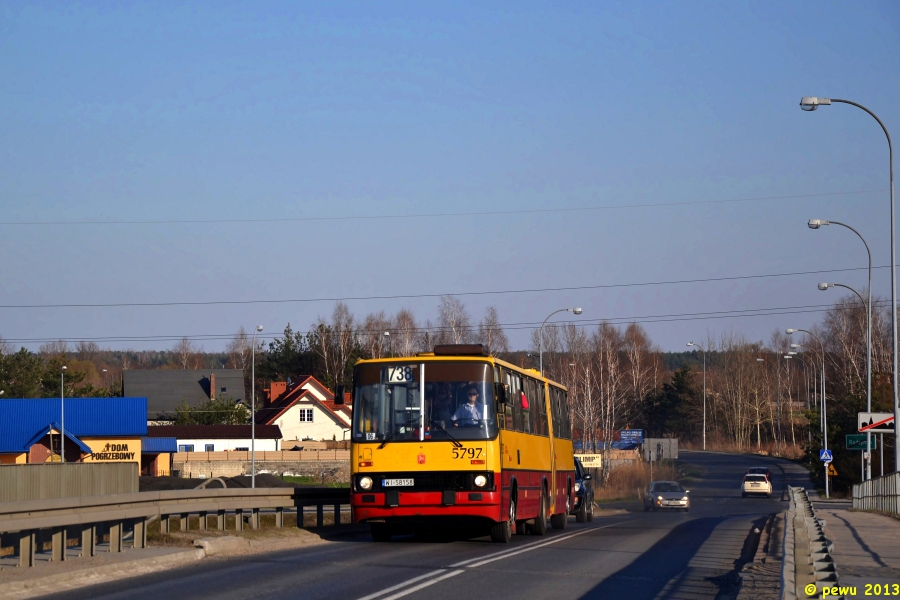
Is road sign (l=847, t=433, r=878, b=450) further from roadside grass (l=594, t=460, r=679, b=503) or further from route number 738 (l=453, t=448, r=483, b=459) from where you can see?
route number 738 (l=453, t=448, r=483, b=459)

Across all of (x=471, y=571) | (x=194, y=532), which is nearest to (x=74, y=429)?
(x=194, y=532)

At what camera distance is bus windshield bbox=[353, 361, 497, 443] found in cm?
1659

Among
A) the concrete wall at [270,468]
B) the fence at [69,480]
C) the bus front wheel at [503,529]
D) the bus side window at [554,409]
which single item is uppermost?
the bus side window at [554,409]

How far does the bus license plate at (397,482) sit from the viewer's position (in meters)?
16.5

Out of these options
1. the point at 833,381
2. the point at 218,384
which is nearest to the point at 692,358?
the point at 833,381

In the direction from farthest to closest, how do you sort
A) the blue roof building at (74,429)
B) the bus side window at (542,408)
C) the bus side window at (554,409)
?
the blue roof building at (74,429) < the bus side window at (554,409) < the bus side window at (542,408)

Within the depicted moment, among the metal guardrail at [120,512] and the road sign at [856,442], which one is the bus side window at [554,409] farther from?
the road sign at [856,442]

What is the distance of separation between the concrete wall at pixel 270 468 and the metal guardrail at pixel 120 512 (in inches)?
1962

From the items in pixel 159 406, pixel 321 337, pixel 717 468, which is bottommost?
pixel 717 468

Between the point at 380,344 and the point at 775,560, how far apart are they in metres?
95.5

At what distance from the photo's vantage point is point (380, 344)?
108375 mm

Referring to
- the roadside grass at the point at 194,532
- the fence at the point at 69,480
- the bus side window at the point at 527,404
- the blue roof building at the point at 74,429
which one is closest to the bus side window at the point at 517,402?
the bus side window at the point at 527,404

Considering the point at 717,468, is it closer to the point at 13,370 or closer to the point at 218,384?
the point at 218,384

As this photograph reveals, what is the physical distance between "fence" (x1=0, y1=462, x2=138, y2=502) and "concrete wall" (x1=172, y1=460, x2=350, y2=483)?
51.8m
